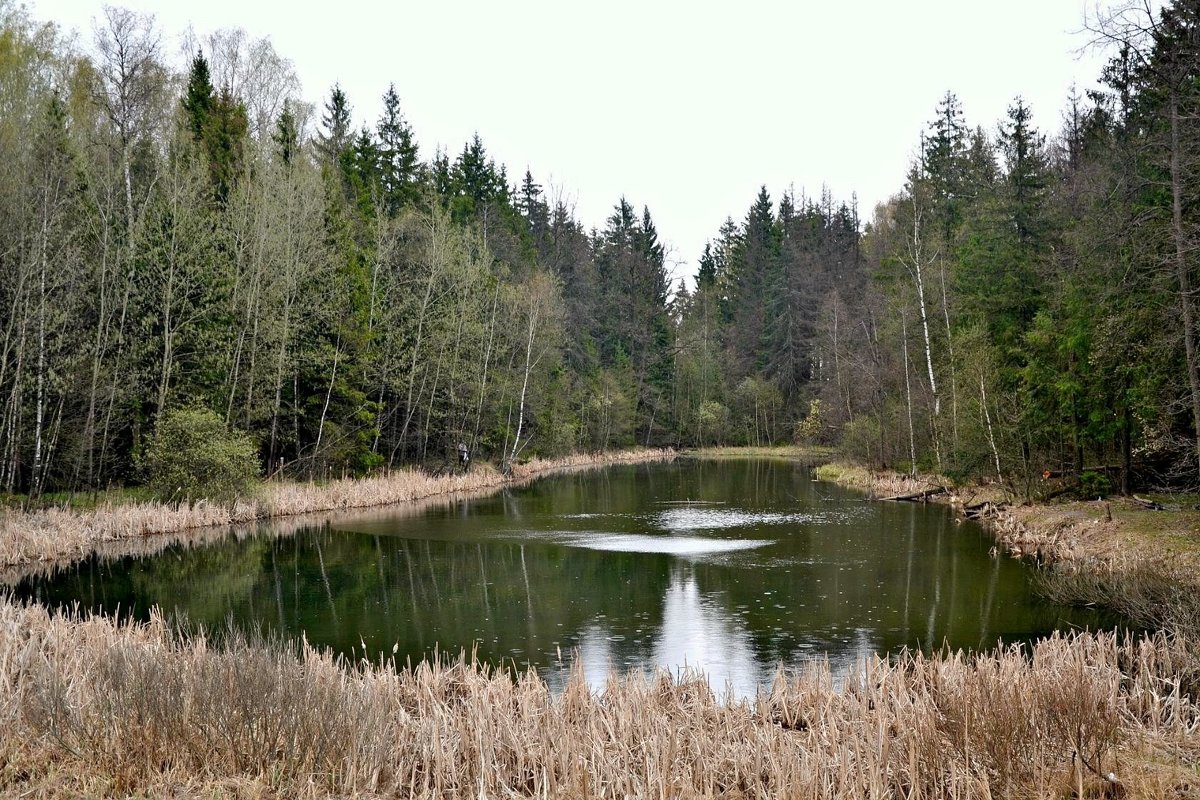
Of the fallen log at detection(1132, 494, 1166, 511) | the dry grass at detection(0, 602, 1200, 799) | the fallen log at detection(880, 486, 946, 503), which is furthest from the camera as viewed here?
the fallen log at detection(880, 486, 946, 503)

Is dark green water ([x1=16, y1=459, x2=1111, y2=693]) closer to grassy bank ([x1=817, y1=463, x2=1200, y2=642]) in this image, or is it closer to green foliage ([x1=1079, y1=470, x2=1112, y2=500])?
grassy bank ([x1=817, y1=463, x2=1200, y2=642])

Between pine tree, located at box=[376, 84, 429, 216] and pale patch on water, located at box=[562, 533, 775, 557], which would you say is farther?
pine tree, located at box=[376, 84, 429, 216]

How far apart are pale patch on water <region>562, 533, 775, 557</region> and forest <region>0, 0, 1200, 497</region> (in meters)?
9.06

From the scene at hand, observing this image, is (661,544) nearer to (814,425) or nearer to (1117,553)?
(1117,553)

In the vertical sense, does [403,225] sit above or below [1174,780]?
above

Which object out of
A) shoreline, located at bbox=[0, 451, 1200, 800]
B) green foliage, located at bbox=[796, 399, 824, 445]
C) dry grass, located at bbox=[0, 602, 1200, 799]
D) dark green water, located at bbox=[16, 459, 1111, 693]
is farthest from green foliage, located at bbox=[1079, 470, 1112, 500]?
green foliage, located at bbox=[796, 399, 824, 445]

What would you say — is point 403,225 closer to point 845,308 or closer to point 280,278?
point 280,278

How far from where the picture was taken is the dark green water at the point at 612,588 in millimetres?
12469

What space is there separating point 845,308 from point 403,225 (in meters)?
28.9

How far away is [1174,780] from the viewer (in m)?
5.81

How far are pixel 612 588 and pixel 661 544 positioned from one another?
5.98m

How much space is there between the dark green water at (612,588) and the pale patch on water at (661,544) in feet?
0.33

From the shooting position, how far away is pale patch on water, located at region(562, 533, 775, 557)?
21.4 meters

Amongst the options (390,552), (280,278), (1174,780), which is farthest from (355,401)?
(1174,780)
